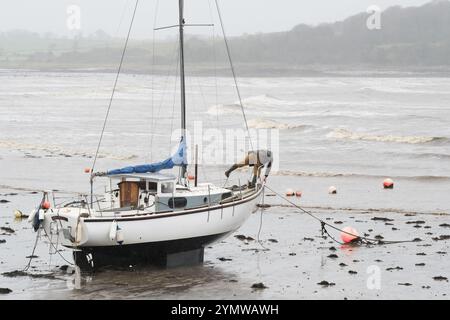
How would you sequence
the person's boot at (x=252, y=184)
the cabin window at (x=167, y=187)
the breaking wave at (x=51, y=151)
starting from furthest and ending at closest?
the breaking wave at (x=51, y=151) → the person's boot at (x=252, y=184) → the cabin window at (x=167, y=187)

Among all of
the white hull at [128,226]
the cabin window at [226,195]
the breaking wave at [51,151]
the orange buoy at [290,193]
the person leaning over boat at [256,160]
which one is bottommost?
the breaking wave at [51,151]

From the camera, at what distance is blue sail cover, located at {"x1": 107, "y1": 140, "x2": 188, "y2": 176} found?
2558cm

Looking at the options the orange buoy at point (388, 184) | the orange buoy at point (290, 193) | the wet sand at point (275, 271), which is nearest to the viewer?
the wet sand at point (275, 271)

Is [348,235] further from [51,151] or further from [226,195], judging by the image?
[51,151]

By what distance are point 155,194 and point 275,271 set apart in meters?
3.74

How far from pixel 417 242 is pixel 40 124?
5442cm

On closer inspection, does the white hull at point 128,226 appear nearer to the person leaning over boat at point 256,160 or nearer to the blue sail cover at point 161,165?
the blue sail cover at point 161,165

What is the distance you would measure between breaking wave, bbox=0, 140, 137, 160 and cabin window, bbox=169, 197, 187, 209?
98.3 feet

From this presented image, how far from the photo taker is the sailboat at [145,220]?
78.3 feet

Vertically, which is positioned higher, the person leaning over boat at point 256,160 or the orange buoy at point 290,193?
the person leaning over boat at point 256,160

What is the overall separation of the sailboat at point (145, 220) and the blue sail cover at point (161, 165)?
27 millimetres

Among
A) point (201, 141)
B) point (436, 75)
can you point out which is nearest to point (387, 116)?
point (201, 141)

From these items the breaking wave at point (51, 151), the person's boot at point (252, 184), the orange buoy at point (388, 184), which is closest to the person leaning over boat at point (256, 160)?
the person's boot at point (252, 184)

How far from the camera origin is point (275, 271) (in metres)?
25.5
